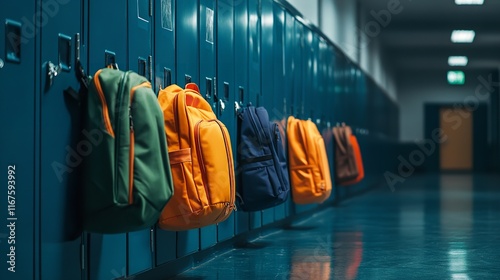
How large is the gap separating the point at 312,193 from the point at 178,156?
2782mm

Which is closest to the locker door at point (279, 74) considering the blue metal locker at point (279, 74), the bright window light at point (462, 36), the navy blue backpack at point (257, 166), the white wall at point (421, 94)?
the blue metal locker at point (279, 74)

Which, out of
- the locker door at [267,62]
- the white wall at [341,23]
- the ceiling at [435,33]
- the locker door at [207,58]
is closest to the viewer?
the locker door at [207,58]

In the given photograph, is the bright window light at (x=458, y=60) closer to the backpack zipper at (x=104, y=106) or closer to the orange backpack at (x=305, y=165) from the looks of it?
the orange backpack at (x=305, y=165)

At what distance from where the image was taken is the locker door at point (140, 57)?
315 cm

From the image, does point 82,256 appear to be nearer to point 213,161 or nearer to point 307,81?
point 213,161

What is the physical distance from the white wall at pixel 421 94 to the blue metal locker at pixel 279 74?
17466mm

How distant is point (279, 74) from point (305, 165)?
28.4 inches

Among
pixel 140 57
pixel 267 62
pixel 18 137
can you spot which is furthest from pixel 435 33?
pixel 18 137

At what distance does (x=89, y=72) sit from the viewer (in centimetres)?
279

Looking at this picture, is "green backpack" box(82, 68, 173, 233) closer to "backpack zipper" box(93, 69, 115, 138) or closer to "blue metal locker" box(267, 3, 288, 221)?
"backpack zipper" box(93, 69, 115, 138)

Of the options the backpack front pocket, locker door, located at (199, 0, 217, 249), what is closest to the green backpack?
the backpack front pocket

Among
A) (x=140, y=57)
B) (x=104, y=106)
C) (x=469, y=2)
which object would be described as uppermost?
(x=469, y=2)

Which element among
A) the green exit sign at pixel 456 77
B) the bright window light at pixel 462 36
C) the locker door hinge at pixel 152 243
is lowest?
the locker door hinge at pixel 152 243

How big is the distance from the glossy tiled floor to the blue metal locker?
718 millimetres
